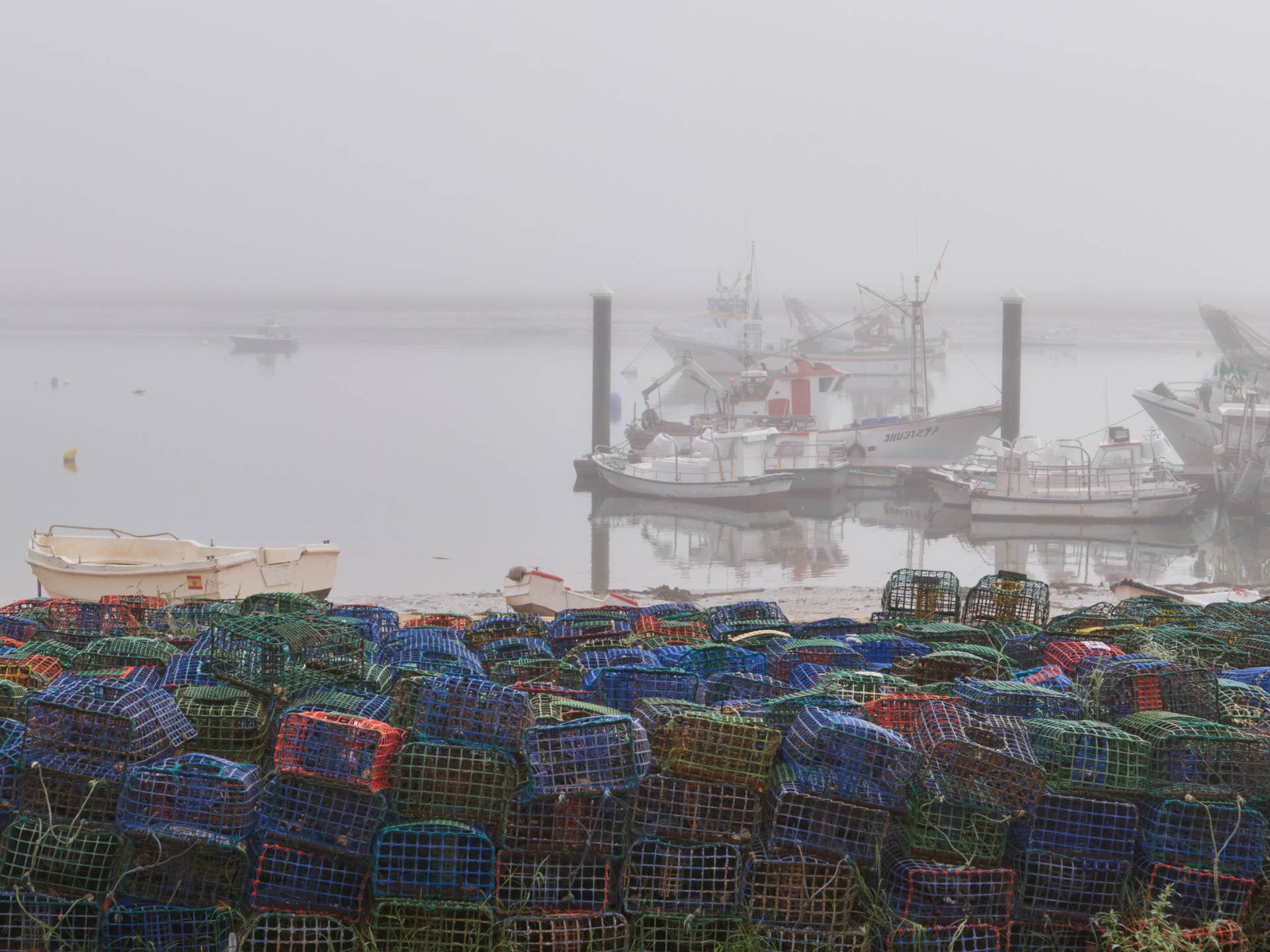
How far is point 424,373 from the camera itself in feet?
231

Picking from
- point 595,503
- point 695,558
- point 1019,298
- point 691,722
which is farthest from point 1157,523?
point 691,722

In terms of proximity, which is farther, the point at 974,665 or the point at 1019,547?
the point at 1019,547

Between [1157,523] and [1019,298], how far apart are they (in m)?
7.39

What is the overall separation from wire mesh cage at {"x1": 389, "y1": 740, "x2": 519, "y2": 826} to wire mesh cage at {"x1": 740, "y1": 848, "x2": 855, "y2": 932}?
2.59 ft

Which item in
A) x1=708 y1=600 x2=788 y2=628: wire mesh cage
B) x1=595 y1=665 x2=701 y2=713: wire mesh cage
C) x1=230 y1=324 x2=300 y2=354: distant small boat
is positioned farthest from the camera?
x1=230 y1=324 x2=300 y2=354: distant small boat

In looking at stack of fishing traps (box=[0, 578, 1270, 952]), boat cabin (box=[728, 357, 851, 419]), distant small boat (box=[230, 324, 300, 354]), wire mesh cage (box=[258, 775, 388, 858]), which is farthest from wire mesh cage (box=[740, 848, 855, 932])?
distant small boat (box=[230, 324, 300, 354])

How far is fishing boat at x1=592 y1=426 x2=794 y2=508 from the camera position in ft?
82.3

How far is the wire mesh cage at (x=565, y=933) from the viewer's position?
3.30 meters

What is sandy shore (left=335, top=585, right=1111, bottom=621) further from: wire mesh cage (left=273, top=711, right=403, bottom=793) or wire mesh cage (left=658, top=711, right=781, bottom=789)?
wire mesh cage (left=273, top=711, right=403, bottom=793)

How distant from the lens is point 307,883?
3402 millimetres

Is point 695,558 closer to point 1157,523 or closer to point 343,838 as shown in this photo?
point 1157,523

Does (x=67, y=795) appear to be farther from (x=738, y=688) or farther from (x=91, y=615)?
(x=91, y=615)

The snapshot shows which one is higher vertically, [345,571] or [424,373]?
[424,373]

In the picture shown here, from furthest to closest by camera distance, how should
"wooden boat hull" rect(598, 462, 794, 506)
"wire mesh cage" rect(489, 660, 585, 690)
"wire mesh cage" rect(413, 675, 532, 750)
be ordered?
"wooden boat hull" rect(598, 462, 794, 506) → "wire mesh cage" rect(489, 660, 585, 690) → "wire mesh cage" rect(413, 675, 532, 750)
